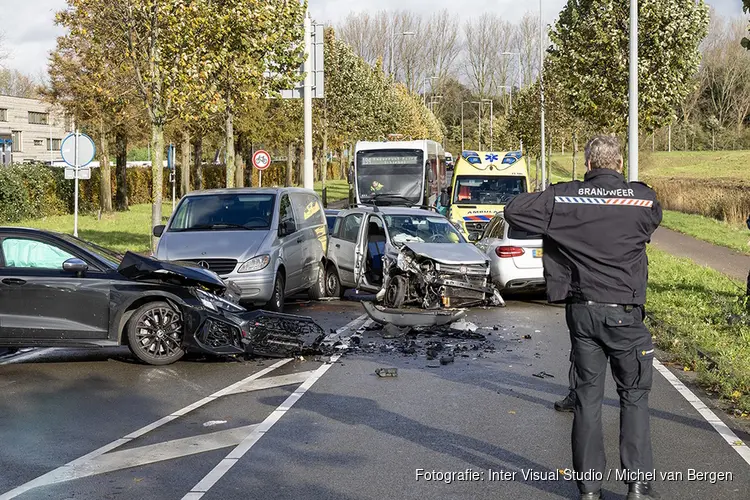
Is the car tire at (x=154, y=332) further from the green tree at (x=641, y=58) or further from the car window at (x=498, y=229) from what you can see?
the green tree at (x=641, y=58)

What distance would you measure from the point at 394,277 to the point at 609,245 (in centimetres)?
878

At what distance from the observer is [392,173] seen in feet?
105

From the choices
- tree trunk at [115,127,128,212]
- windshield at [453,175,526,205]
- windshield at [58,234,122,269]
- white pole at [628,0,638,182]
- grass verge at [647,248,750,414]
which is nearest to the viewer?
grass verge at [647,248,750,414]

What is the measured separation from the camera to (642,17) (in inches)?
1101

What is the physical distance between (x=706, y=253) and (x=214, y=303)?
1674cm

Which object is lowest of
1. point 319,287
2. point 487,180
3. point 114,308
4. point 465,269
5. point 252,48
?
point 319,287

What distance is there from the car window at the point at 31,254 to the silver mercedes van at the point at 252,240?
324 centimetres

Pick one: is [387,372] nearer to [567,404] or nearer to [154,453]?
[567,404]

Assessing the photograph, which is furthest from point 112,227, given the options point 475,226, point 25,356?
point 25,356

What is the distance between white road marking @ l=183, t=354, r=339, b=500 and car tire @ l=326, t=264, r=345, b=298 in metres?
7.36

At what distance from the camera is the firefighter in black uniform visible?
5.37m

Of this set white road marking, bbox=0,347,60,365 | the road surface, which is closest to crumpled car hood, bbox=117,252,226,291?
the road surface

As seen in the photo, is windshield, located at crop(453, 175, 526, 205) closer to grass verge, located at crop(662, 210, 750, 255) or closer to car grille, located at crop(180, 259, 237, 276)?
grass verge, located at crop(662, 210, 750, 255)

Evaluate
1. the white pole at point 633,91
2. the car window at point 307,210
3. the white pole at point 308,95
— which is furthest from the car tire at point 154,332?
the white pole at point 308,95
